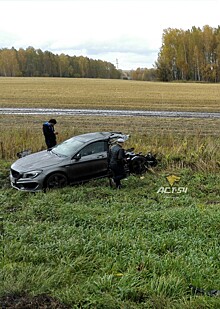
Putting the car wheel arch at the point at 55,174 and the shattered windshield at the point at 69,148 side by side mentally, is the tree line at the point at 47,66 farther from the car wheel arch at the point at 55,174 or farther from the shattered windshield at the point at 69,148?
the car wheel arch at the point at 55,174

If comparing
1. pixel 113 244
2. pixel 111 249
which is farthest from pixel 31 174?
pixel 111 249

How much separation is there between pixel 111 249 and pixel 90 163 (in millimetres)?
5245

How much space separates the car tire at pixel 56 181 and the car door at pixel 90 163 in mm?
→ 211

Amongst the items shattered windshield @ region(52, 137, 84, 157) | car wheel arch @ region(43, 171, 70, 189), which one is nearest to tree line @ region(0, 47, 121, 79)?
shattered windshield @ region(52, 137, 84, 157)

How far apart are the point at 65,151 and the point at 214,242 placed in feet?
19.5

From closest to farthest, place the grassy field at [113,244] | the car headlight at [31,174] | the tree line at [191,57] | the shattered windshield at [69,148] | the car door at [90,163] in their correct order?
the grassy field at [113,244] → the car headlight at [31,174] → the car door at [90,163] → the shattered windshield at [69,148] → the tree line at [191,57]

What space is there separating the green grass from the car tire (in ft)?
2.27

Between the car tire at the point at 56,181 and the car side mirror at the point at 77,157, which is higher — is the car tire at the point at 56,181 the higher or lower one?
the lower one

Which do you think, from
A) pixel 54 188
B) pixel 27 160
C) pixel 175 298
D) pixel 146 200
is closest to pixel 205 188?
pixel 146 200

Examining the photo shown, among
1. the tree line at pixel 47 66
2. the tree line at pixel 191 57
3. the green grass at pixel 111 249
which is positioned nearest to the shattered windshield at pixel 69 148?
the green grass at pixel 111 249

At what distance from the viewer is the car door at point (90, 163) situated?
1030 cm

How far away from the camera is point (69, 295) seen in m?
4.15

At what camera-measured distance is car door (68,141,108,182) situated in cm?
1030

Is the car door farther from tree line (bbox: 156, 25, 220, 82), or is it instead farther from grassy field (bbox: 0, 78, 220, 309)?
tree line (bbox: 156, 25, 220, 82)
